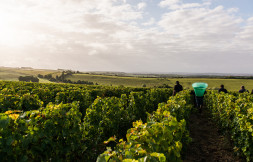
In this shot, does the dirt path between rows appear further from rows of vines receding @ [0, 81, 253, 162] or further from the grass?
the grass

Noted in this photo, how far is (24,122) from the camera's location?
3.12 meters

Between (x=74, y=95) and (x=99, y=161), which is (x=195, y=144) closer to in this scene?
(x=99, y=161)

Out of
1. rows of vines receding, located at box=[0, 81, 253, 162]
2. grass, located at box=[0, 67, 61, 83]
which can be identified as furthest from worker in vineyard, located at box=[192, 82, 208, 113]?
grass, located at box=[0, 67, 61, 83]

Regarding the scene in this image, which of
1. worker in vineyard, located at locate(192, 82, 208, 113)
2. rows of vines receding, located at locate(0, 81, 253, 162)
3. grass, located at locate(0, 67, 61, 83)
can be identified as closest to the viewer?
rows of vines receding, located at locate(0, 81, 253, 162)

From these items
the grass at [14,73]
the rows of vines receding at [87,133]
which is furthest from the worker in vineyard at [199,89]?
the grass at [14,73]

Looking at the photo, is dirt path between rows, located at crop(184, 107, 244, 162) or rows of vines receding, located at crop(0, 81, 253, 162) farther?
dirt path between rows, located at crop(184, 107, 244, 162)

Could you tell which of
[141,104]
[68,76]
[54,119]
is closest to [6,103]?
[54,119]

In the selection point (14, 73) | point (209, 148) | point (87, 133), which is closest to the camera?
point (87, 133)

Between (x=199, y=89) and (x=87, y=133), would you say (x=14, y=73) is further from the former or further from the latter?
(x=87, y=133)

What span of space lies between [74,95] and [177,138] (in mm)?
7925

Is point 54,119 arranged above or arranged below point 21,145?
above

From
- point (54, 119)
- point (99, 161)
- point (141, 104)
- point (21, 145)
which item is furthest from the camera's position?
point (141, 104)

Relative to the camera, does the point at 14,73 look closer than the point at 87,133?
No

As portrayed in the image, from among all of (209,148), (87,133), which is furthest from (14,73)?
(209,148)
